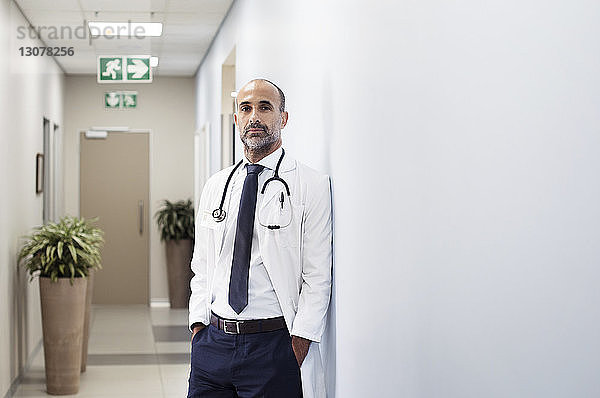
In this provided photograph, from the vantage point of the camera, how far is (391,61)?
218 centimetres

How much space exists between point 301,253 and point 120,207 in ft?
28.4

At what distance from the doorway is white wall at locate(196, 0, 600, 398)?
8.49 metres

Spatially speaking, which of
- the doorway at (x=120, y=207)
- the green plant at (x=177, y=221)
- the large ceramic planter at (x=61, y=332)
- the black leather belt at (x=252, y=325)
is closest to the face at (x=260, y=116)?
the black leather belt at (x=252, y=325)

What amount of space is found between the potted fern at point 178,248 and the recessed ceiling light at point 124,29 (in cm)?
332

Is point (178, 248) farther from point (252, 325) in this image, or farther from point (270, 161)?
point (252, 325)

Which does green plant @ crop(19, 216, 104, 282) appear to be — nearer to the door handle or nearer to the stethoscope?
the stethoscope

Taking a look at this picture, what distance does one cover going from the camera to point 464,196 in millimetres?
1642

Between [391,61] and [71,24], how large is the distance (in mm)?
5647

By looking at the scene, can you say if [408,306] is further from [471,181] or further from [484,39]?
[484,39]

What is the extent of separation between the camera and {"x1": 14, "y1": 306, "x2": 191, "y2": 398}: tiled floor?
5.96m

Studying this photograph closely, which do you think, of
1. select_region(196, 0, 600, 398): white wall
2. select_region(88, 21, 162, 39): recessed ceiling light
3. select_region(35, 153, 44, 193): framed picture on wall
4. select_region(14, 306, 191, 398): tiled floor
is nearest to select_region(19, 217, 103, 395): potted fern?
select_region(14, 306, 191, 398): tiled floor

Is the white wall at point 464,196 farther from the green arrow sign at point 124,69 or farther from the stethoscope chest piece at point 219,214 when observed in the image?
the green arrow sign at point 124,69

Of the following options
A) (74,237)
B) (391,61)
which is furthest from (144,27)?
(391,61)

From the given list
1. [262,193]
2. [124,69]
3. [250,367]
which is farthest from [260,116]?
[124,69]
